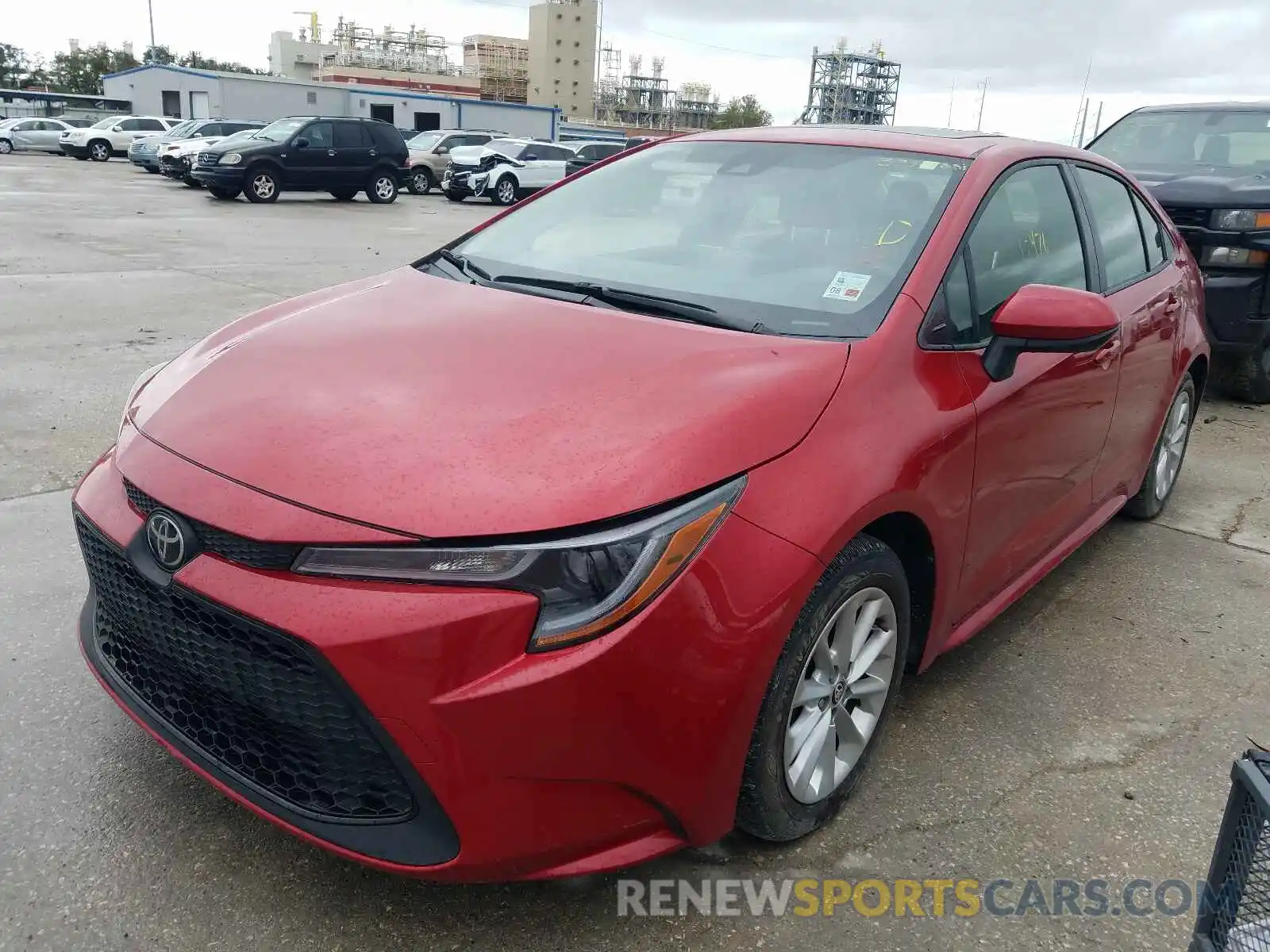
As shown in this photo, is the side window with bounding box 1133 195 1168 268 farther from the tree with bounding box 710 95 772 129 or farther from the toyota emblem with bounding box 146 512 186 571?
the tree with bounding box 710 95 772 129

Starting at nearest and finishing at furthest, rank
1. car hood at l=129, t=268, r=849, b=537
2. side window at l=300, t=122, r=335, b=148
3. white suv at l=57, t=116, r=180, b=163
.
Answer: car hood at l=129, t=268, r=849, b=537 → side window at l=300, t=122, r=335, b=148 → white suv at l=57, t=116, r=180, b=163

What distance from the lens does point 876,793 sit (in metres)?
2.51

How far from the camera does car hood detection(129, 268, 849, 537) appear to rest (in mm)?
1778

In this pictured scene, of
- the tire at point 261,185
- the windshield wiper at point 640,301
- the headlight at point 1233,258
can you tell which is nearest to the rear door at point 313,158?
the tire at point 261,185

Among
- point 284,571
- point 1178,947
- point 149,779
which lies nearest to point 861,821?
point 1178,947

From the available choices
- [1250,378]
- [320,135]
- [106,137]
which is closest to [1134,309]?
[1250,378]

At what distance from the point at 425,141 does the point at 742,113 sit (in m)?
98.1

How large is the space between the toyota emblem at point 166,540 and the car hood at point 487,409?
0.13 m

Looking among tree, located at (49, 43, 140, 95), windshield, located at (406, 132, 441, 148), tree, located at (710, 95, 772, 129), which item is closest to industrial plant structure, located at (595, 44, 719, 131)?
tree, located at (710, 95, 772, 129)

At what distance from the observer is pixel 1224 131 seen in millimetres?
7242

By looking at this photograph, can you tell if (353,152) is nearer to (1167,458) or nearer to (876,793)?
(1167,458)

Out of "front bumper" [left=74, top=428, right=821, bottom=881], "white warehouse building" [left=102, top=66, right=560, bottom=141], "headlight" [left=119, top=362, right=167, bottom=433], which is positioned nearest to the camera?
"front bumper" [left=74, top=428, right=821, bottom=881]

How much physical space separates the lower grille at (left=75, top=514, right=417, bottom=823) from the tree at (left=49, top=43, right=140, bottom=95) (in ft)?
328

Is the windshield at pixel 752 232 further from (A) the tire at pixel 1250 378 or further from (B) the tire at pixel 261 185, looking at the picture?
(B) the tire at pixel 261 185
